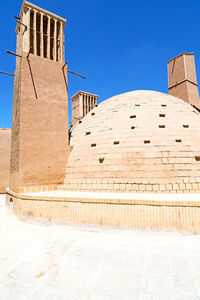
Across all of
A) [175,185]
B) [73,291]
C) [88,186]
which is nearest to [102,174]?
[88,186]

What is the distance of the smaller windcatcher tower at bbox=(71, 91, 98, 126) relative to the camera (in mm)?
21672

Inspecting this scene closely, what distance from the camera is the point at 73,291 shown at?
328cm

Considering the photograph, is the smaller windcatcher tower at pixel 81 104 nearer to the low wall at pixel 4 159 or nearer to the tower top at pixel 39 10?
the low wall at pixel 4 159

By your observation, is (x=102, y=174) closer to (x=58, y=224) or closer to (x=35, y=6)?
(x=58, y=224)

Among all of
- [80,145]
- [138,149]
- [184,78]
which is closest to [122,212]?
[138,149]

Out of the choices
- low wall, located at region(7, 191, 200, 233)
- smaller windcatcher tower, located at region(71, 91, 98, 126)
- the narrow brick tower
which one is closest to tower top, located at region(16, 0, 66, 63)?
the narrow brick tower

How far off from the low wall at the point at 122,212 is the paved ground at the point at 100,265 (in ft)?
0.93

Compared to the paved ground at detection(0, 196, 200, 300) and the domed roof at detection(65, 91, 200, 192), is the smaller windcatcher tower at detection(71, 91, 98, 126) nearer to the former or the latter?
Result: the domed roof at detection(65, 91, 200, 192)

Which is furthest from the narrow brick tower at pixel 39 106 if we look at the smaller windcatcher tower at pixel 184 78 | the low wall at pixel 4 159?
the smaller windcatcher tower at pixel 184 78

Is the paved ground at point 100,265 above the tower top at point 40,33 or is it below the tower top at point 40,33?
below

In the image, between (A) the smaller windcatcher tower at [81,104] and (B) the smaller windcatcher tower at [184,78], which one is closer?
(B) the smaller windcatcher tower at [184,78]

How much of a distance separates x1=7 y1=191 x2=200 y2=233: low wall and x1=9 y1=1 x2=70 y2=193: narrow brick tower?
266 centimetres

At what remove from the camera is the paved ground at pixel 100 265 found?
10.7 feet

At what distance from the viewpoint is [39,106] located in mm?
10969
